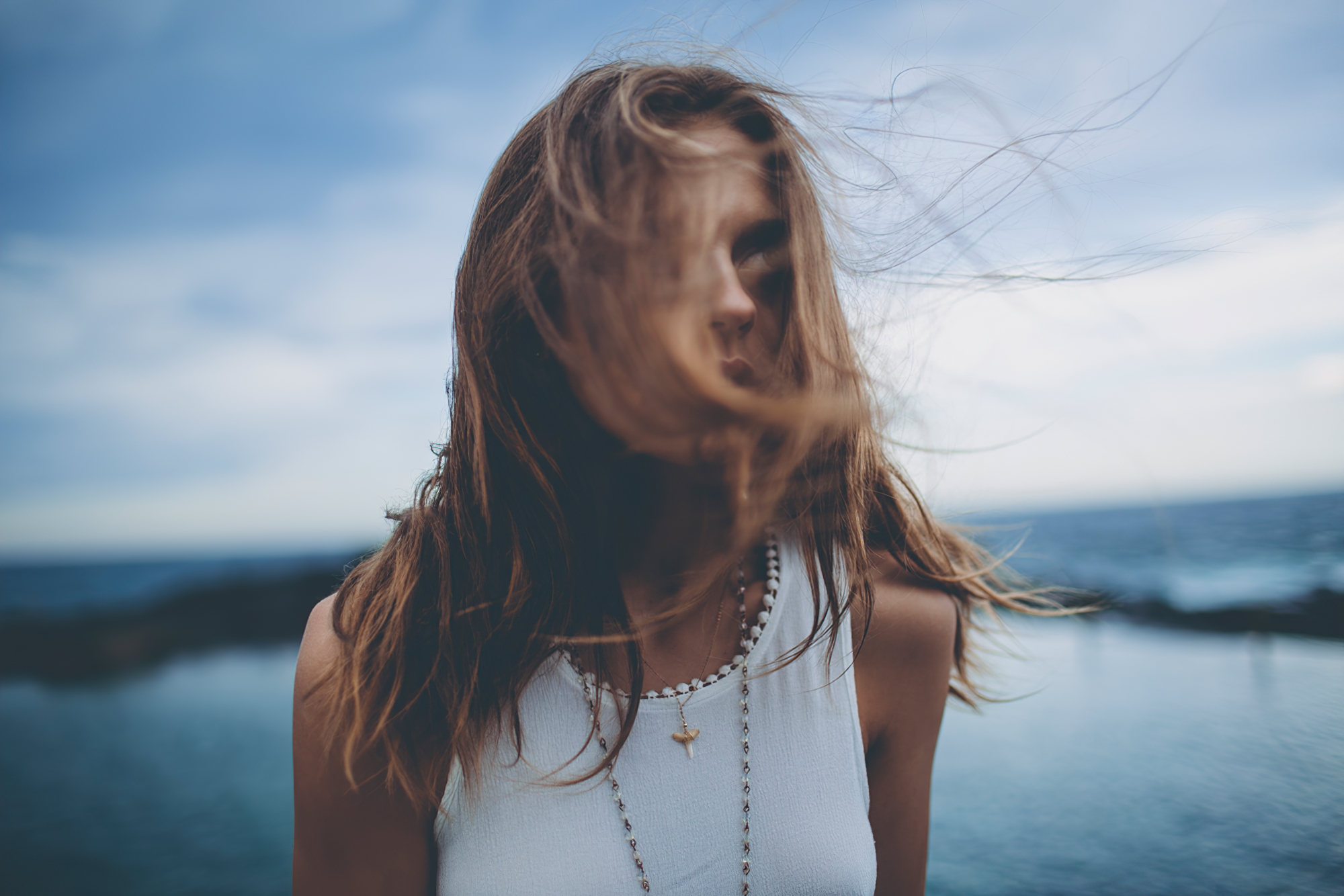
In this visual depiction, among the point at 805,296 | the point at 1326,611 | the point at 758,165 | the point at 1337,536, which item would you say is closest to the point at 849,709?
the point at 805,296

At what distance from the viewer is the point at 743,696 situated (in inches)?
45.5

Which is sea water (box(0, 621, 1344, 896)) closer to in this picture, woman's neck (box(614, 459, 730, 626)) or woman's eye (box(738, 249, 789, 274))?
woman's neck (box(614, 459, 730, 626))

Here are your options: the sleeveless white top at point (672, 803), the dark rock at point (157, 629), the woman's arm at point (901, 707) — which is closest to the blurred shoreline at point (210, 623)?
Answer: the dark rock at point (157, 629)

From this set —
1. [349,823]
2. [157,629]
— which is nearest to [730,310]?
[349,823]

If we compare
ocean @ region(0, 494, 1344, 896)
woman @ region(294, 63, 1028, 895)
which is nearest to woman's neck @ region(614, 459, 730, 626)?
woman @ region(294, 63, 1028, 895)

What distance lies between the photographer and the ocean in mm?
4309

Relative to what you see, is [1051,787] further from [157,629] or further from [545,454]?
[157,629]

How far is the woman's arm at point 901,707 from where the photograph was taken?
1.28m

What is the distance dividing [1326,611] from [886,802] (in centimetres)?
1046

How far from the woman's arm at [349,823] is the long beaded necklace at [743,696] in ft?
1.09

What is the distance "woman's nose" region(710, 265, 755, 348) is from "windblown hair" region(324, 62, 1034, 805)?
93 mm

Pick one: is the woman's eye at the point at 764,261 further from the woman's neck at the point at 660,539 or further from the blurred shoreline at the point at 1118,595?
the blurred shoreline at the point at 1118,595

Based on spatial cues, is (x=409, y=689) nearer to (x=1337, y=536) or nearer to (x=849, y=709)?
(x=849, y=709)

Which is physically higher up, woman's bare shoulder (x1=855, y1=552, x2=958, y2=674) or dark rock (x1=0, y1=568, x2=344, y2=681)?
woman's bare shoulder (x1=855, y1=552, x2=958, y2=674)
